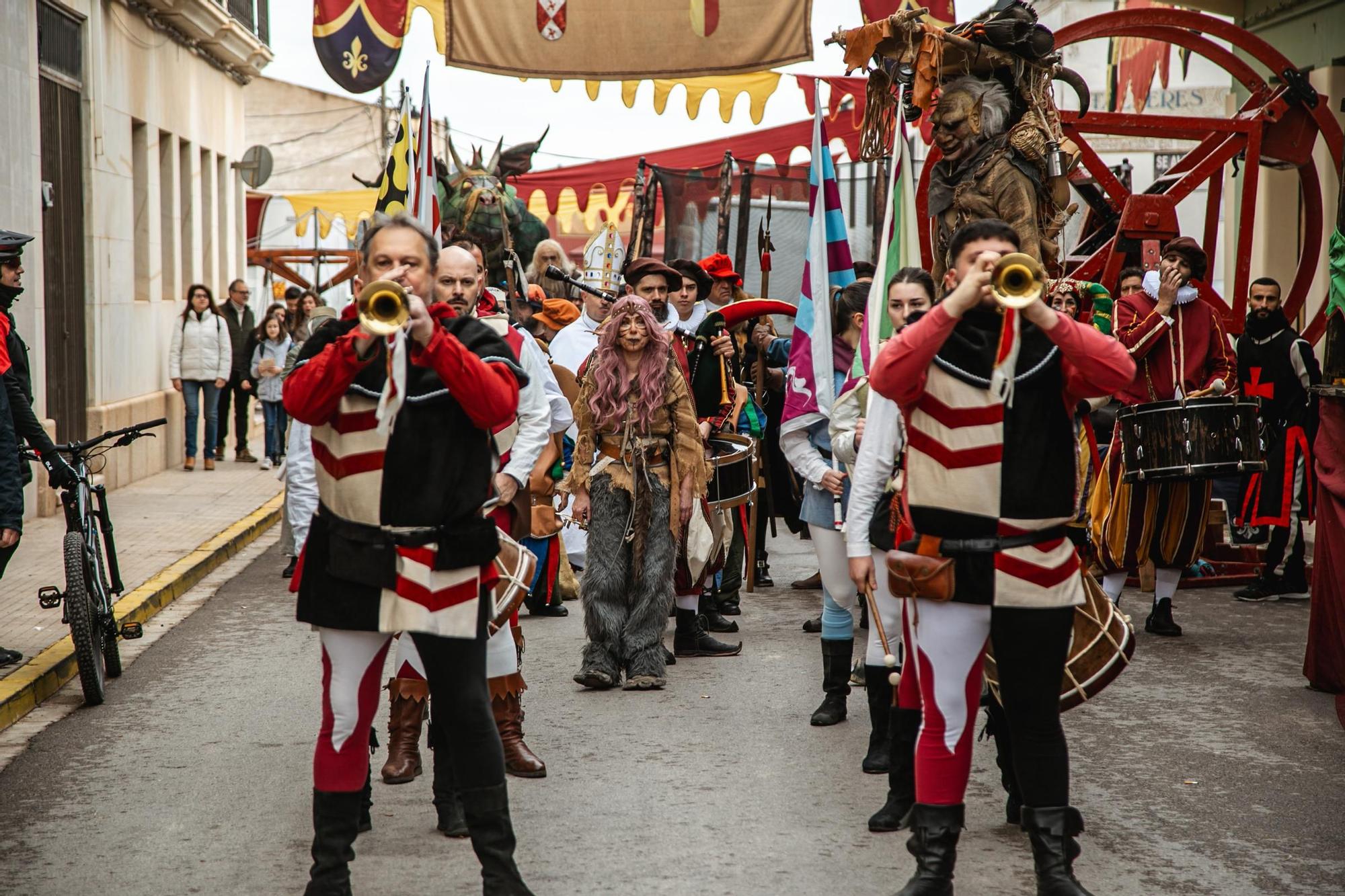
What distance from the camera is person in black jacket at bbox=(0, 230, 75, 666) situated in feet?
23.1

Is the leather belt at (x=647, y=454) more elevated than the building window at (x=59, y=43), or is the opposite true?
the building window at (x=59, y=43)

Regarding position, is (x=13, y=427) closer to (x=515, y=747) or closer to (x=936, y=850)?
(x=515, y=747)

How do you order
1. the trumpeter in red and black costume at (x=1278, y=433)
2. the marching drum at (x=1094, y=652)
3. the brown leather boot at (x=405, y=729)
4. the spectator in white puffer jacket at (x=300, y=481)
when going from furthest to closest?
the trumpeter in red and black costume at (x=1278, y=433) → the brown leather boot at (x=405, y=729) → the spectator in white puffer jacket at (x=300, y=481) → the marching drum at (x=1094, y=652)

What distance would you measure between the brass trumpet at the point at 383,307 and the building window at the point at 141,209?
16186 mm

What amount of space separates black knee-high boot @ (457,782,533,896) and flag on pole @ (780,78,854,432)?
2703mm

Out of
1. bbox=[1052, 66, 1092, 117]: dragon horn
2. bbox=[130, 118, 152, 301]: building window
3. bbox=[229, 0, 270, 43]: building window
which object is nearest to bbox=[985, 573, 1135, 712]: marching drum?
bbox=[1052, 66, 1092, 117]: dragon horn

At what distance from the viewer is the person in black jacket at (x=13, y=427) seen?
7051 mm

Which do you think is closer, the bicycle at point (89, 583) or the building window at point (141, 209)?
the bicycle at point (89, 583)

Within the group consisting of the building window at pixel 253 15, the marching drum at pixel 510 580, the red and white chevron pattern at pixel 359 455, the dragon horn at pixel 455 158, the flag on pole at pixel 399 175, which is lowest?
the marching drum at pixel 510 580

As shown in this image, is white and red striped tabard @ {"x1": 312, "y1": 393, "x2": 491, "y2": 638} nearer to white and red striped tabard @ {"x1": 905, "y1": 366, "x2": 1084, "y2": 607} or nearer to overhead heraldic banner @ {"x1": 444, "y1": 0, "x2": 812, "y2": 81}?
white and red striped tabard @ {"x1": 905, "y1": 366, "x2": 1084, "y2": 607}

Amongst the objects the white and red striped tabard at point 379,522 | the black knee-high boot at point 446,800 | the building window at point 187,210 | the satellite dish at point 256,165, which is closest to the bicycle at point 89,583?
the black knee-high boot at point 446,800

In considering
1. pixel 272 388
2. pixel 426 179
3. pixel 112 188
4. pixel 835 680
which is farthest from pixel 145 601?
pixel 272 388

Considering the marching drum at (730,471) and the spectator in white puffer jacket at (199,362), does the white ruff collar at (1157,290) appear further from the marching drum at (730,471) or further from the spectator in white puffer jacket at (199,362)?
the spectator in white puffer jacket at (199,362)

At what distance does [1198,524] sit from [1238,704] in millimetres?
1912
